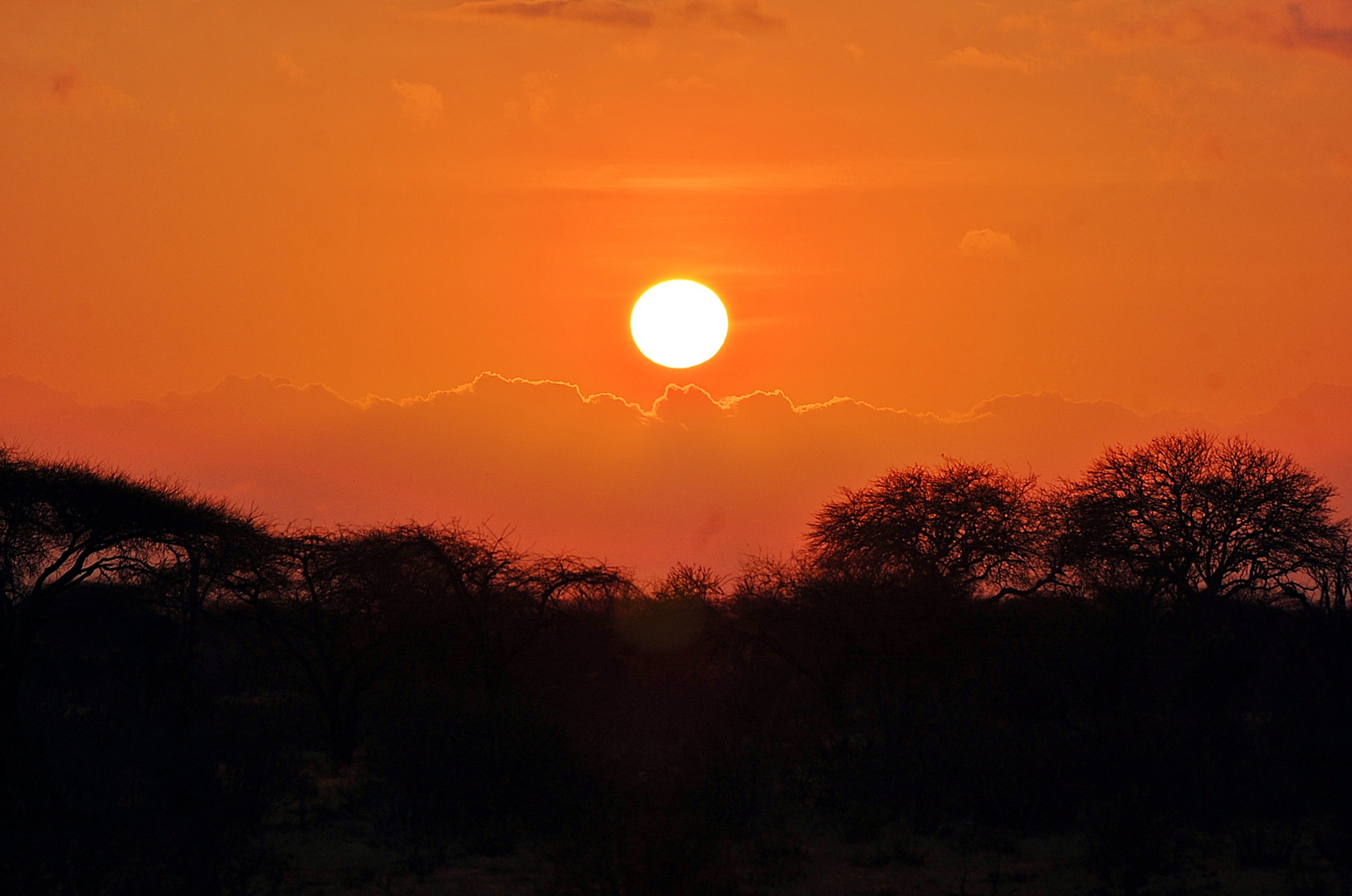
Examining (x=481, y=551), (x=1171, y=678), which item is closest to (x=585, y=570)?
(x=481, y=551)

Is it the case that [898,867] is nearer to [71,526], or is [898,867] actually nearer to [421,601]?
[421,601]

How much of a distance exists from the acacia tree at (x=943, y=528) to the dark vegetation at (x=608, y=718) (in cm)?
533

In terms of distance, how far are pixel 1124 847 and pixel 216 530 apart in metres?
18.0

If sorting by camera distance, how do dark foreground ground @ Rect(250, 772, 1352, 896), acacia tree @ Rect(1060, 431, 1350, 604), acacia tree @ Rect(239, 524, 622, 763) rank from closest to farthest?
dark foreground ground @ Rect(250, 772, 1352, 896), acacia tree @ Rect(239, 524, 622, 763), acacia tree @ Rect(1060, 431, 1350, 604)

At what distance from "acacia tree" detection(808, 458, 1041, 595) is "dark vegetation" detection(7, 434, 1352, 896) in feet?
17.5

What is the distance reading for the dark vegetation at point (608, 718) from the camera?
15.5 meters

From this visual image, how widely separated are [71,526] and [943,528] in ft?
92.5

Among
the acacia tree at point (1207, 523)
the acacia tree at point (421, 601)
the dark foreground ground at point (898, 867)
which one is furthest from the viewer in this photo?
the acacia tree at point (1207, 523)

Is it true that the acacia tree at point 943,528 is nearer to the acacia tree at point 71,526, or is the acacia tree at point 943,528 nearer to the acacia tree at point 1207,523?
the acacia tree at point 1207,523

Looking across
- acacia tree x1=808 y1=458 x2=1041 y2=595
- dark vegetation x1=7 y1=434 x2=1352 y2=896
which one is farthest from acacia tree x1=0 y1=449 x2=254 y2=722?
acacia tree x1=808 y1=458 x2=1041 y2=595

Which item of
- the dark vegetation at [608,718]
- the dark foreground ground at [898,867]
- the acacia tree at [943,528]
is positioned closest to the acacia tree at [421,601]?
the dark vegetation at [608,718]

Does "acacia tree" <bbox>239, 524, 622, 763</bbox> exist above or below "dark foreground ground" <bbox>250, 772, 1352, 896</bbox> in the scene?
above

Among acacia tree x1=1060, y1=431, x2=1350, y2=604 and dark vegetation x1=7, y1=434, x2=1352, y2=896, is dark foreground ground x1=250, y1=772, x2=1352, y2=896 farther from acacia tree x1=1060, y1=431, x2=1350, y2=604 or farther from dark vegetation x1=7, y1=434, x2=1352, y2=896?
acacia tree x1=1060, y1=431, x2=1350, y2=604

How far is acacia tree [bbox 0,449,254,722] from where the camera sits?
22.9 metres
